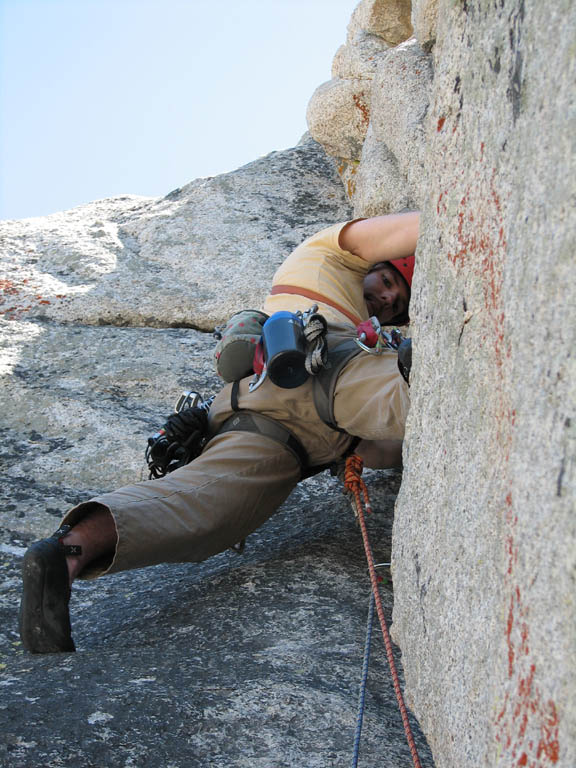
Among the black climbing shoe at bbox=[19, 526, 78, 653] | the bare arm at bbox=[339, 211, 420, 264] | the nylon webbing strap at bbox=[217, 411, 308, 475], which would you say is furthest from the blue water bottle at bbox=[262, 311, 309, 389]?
the black climbing shoe at bbox=[19, 526, 78, 653]

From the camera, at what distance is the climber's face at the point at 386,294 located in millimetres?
4453

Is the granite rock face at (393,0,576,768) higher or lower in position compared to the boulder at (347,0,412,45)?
lower

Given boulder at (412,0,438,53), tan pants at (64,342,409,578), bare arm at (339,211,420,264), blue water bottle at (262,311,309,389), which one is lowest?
tan pants at (64,342,409,578)

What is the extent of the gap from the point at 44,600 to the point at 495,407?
6.75 feet

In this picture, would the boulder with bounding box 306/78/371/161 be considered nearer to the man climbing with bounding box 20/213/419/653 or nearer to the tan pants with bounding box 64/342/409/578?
the man climbing with bounding box 20/213/419/653

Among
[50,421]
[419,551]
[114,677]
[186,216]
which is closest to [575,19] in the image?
[419,551]

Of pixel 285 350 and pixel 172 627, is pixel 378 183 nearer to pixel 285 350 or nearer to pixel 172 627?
pixel 285 350

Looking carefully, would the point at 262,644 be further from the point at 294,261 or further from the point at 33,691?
the point at 294,261

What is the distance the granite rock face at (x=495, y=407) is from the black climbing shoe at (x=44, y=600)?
135cm

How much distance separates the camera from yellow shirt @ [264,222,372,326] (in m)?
4.32

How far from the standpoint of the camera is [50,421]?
5215mm

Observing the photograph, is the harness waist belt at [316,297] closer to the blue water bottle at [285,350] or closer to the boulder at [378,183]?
the blue water bottle at [285,350]

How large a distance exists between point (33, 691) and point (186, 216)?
580 cm

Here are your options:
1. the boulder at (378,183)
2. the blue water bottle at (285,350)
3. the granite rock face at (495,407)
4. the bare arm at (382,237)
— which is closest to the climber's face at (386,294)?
the bare arm at (382,237)
